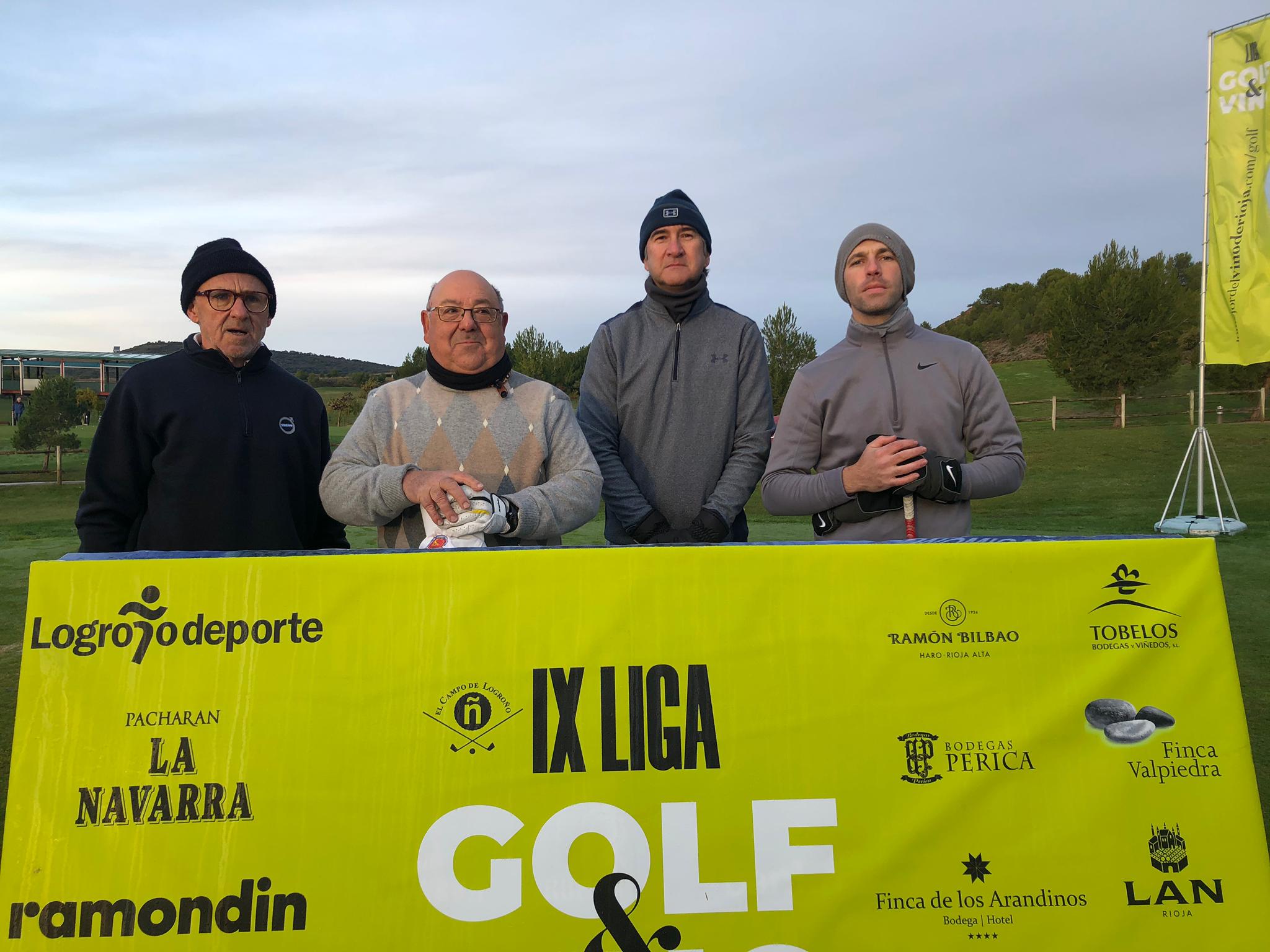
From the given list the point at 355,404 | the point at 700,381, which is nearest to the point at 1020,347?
the point at 355,404

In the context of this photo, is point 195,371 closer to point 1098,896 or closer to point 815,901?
point 815,901

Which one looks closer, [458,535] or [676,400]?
[458,535]

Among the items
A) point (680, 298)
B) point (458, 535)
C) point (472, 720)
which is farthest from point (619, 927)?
point (680, 298)

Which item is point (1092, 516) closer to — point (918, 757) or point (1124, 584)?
point (1124, 584)

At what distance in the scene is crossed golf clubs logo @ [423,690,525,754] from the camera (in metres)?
1.83

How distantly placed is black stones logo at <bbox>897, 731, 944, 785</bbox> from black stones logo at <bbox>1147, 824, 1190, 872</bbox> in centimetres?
43

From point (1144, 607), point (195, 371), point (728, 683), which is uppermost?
point (195, 371)

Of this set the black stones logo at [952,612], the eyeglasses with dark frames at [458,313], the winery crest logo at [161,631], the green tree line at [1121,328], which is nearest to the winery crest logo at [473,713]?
the winery crest logo at [161,631]

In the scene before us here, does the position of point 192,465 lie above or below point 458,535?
above

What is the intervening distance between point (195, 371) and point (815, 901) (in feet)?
7.67

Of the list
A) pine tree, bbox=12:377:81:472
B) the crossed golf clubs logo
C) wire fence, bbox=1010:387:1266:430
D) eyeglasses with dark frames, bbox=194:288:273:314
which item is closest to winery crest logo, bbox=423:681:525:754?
the crossed golf clubs logo

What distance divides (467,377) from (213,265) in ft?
2.95

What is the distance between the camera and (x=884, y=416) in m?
2.76

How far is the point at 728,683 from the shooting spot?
1.87 metres
